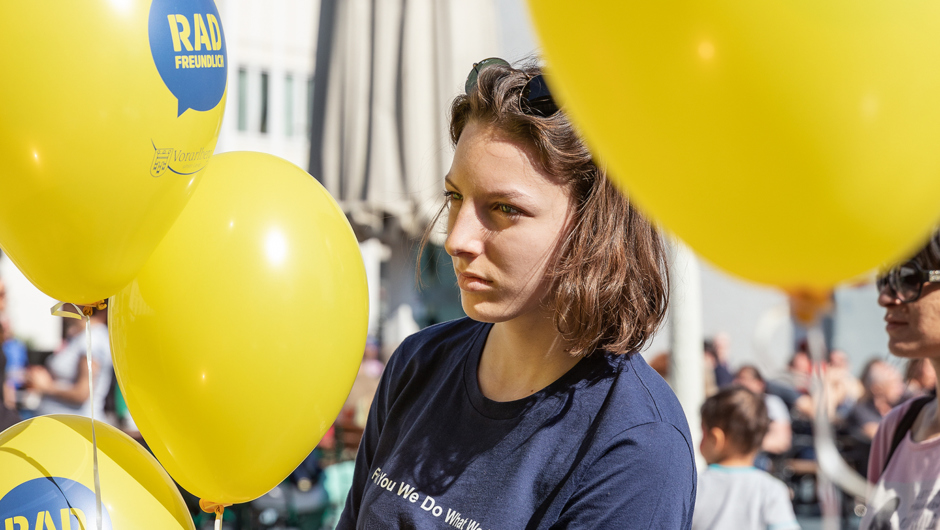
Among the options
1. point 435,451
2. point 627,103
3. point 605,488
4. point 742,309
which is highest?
point 627,103

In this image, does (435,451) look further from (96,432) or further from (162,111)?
(162,111)

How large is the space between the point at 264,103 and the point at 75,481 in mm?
11091

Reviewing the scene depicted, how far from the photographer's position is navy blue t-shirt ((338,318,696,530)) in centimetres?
112

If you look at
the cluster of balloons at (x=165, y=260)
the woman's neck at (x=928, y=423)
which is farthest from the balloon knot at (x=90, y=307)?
the woman's neck at (x=928, y=423)

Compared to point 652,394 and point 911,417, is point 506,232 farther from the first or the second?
point 911,417

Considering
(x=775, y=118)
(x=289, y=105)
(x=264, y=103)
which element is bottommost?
(x=289, y=105)

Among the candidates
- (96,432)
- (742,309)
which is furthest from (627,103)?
(742,309)

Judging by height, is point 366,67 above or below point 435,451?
below

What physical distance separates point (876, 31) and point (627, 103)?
20 cm

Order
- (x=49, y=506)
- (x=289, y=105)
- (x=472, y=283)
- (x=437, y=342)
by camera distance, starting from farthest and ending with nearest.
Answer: (x=289, y=105)
(x=437, y=342)
(x=472, y=283)
(x=49, y=506)

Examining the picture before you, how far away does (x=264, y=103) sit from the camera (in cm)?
1166

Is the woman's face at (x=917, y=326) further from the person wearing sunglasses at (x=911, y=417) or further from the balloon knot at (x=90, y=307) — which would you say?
the balloon knot at (x=90, y=307)

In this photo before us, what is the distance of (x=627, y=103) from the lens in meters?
0.71

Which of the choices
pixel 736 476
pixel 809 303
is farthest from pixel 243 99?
pixel 809 303
